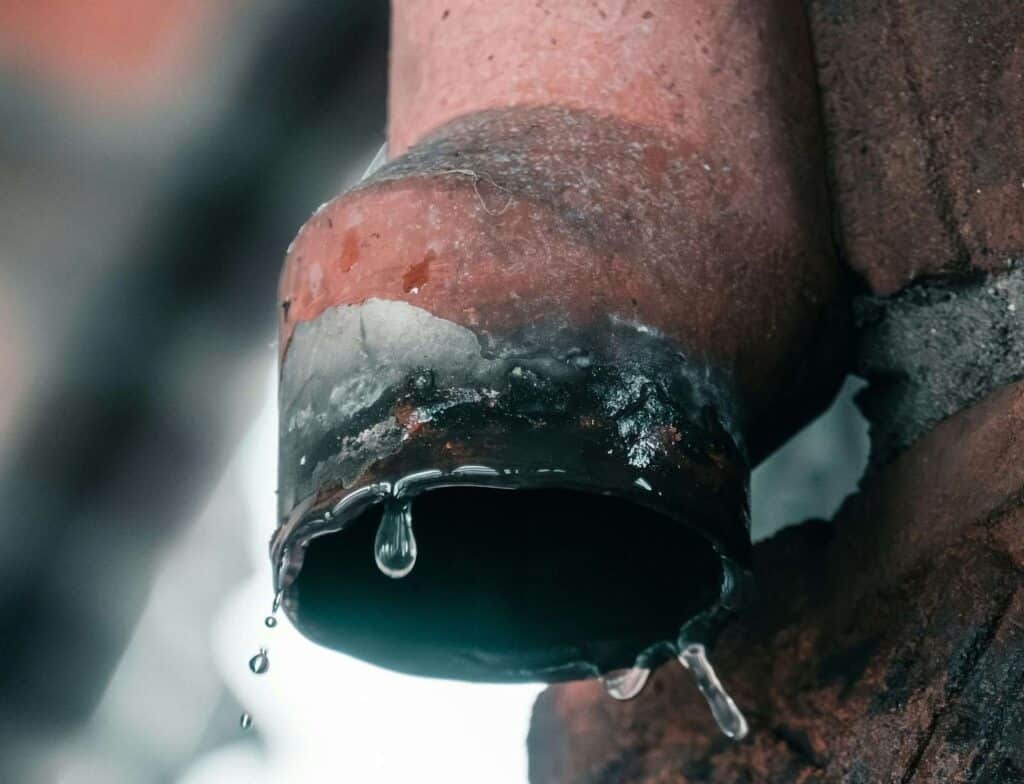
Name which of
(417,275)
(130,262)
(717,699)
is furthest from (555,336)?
(130,262)

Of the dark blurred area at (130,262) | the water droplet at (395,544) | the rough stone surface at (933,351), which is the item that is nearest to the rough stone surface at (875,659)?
the rough stone surface at (933,351)

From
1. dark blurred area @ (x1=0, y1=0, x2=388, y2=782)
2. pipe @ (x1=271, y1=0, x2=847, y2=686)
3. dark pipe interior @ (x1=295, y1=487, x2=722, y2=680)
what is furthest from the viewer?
dark blurred area @ (x1=0, y1=0, x2=388, y2=782)

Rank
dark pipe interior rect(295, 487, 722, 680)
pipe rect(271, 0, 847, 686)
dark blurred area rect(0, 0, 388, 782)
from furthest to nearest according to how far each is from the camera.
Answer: dark blurred area rect(0, 0, 388, 782) < dark pipe interior rect(295, 487, 722, 680) < pipe rect(271, 0, 847, 686)

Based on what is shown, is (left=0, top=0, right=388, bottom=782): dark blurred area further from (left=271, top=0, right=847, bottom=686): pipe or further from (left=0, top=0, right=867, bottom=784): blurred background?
(left=271, top=0, right=847, bottom=686): pipe

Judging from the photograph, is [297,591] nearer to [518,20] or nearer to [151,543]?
[518,20]

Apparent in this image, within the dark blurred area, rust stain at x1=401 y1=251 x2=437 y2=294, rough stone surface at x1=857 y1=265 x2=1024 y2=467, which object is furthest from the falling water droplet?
the dark blurred area

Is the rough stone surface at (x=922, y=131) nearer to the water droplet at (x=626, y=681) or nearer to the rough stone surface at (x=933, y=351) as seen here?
the rough stone surface at (x=933, y=351)

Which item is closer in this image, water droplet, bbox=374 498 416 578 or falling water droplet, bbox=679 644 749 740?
water droplet, bbox=374 498 416 578
